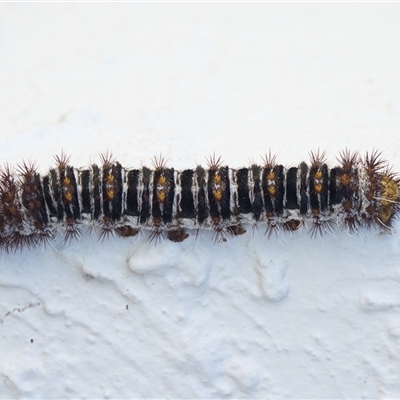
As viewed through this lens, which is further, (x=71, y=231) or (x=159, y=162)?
(x=159, y=162)

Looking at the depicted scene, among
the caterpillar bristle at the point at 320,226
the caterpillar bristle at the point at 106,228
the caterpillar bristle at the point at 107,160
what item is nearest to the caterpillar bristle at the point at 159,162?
the caterpillar bristle at the point at 107,160

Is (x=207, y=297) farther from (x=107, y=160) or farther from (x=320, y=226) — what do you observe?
(x=107, y=160)

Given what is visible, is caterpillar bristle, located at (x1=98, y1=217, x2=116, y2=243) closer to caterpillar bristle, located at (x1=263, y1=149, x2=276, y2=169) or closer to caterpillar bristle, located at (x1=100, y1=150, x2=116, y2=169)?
caterpillar bristle, located at (x1=100, y1=150, x2=116, y2=169)

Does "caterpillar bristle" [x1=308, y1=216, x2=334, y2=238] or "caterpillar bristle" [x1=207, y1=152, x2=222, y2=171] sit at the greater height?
"caterpillar bristle" [x1=207, y1=152, x2=222, y2=171]

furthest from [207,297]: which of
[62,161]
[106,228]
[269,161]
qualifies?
[62,161]

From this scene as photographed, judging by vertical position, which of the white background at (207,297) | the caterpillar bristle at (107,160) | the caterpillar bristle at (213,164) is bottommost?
the white background at (207,297)

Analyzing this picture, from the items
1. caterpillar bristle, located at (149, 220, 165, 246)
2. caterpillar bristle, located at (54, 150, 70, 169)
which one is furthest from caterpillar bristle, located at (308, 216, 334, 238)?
caterpillar bristle, located at (54, 150, 70, 169)

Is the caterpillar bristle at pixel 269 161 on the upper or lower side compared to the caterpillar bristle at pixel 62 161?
lower

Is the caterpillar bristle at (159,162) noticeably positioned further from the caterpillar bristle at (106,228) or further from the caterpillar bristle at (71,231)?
the caterpillar bristle at (71,231)
